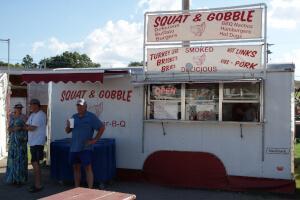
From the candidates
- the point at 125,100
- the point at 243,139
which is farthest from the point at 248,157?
the point at 125,100

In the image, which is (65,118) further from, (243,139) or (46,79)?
(243,139)

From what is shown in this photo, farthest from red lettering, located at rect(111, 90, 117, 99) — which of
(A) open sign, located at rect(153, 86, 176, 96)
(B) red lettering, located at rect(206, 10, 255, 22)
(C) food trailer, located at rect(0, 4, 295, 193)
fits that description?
(B) red lettering, located at rect(206, 10, 255, 22)

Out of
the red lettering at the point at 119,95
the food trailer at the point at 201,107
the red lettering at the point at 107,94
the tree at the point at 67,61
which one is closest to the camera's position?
the food trailer at the point at 201,107

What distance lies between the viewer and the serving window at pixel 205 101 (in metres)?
9.10

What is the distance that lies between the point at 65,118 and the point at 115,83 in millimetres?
1486

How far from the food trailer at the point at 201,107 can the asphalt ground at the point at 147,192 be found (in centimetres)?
31

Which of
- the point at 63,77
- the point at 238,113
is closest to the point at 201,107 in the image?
the point at 238,113

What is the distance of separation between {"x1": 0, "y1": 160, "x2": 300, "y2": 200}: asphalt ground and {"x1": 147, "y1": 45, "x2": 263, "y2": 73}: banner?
238 centimetres

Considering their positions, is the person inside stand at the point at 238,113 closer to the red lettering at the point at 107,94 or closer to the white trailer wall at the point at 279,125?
the white trailer wall at the point at 279,125

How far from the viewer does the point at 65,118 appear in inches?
418

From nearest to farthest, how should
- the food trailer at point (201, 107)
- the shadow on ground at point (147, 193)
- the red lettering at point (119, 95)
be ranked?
the shadow on ground at point (147, 193) → the food trailer at point (201, 107) → the red lettering at point (119, 95)

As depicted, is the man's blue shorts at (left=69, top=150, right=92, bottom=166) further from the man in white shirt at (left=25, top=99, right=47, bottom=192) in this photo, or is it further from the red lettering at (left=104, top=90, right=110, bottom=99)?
the red lettering at (left=104, top=90, right=110, bottom=99)

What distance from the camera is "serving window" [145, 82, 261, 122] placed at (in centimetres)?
910

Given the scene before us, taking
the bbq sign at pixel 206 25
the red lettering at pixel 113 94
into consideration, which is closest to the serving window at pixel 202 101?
the bbq sign at pixel 206 25
